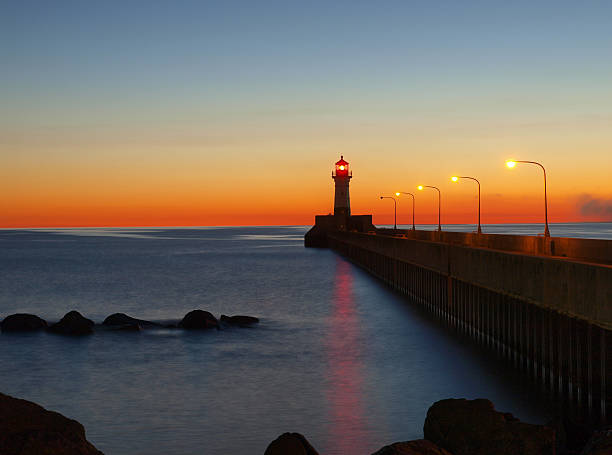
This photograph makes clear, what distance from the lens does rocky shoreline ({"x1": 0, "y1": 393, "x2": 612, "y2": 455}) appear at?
1178 cm

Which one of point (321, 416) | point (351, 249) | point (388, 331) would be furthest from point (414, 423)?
point (351, 249)

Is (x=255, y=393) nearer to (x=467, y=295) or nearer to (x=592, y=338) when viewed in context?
(x=592, y=338)

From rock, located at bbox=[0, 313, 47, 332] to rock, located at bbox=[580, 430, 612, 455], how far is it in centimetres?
3003

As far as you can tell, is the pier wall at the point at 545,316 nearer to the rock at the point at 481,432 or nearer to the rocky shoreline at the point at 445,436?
the rocky shoreline at the point at 445,436

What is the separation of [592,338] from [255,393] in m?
10.5

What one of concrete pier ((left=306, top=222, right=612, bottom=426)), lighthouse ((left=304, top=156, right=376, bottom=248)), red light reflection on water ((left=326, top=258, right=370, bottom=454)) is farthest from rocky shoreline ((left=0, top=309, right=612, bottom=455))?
lighthouse ((left=304, top=156, right=376, bottom=248))

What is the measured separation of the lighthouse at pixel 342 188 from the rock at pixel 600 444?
351ft

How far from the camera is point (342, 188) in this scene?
121m

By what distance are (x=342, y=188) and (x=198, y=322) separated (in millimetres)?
85989

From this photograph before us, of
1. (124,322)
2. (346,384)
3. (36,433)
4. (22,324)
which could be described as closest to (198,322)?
(124,322)

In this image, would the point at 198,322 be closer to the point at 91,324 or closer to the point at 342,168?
the point at 91,324

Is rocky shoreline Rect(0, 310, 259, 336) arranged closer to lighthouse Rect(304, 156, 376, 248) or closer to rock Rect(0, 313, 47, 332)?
rock Rect(0, 313, 47, 332)

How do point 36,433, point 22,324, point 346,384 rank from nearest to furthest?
1. point 36,433
2. point 346,384
3. point 22,324

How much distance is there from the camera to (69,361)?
28359 mm
